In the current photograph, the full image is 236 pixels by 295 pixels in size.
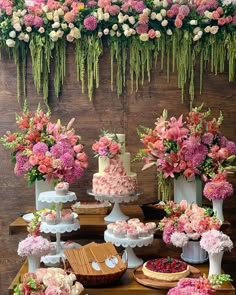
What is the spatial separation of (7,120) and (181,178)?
116 cm

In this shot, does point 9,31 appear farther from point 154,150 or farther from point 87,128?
point 154,150

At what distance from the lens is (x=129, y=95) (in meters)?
3.32

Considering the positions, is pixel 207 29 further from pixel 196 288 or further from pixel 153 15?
pixel 196 288

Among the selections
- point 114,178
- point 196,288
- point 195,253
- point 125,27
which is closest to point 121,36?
point 125,27

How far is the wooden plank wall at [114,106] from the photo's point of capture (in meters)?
3.31

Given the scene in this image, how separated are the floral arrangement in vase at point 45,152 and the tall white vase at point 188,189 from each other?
0.53 m

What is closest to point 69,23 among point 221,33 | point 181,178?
point 221,33

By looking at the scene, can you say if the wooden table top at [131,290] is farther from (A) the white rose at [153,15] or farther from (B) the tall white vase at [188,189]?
(A) the white rose at [153,15]

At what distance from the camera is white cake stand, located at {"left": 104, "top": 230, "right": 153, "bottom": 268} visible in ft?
8.08

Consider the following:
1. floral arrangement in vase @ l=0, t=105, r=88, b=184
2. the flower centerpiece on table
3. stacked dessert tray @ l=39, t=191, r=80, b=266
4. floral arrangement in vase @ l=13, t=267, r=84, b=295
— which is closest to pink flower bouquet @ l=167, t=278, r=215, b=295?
floral arrangement in vase @ l=13, t=267, r=84, b=295

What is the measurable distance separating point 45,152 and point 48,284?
3.08 ft

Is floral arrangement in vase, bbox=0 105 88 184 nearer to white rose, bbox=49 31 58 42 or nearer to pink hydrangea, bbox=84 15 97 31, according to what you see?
white rose, bbox=49 31 58 42

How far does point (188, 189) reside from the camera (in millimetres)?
2916

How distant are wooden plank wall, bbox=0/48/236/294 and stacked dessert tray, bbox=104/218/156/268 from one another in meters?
0.79
